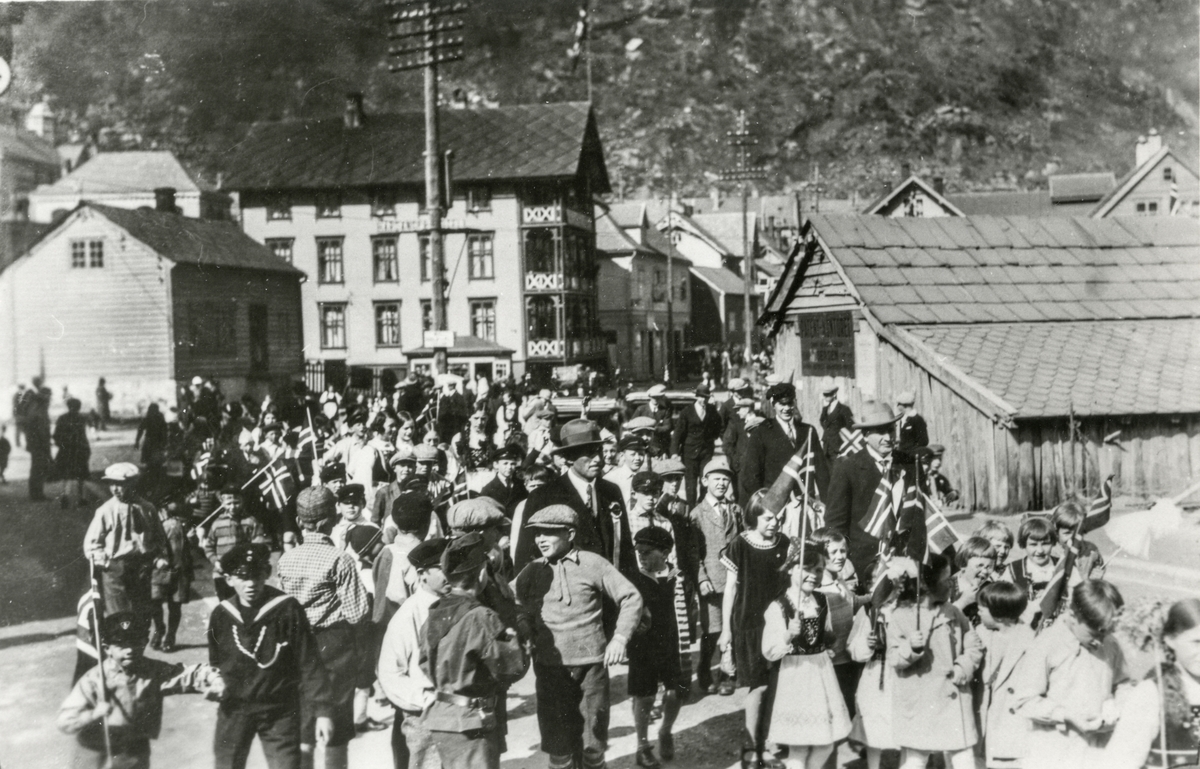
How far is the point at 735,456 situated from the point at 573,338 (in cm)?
1079

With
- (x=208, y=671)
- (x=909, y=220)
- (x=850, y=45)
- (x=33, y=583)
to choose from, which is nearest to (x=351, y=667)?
(x=208, y=671)

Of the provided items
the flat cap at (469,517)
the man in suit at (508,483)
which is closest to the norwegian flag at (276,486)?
the man in suit at (508,483)

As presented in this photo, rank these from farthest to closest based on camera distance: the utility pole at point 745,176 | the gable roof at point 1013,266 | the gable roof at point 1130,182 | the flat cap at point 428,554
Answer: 1. the gable roof at point 1130,182
2. the utility pole at point 745,176
3. the gable roof at point 1013,266
4. the flat cap at point 428,554

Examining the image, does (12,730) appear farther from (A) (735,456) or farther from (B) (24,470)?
(B) (24,470)

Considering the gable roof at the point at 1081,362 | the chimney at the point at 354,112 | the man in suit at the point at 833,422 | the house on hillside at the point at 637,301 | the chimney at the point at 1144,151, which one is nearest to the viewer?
the man in suit at the point at 833,422

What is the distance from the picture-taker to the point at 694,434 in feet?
40.3

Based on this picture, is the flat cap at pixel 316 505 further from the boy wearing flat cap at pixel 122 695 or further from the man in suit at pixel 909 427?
the man in suit at pixel 909 427

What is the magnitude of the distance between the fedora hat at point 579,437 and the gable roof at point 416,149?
12998 millimetres

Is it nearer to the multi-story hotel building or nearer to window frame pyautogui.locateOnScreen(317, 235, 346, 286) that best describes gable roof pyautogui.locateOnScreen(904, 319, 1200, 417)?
the multi-story hotel building

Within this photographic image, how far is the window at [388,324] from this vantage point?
19861 mm

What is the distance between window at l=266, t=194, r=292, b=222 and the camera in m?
19.6

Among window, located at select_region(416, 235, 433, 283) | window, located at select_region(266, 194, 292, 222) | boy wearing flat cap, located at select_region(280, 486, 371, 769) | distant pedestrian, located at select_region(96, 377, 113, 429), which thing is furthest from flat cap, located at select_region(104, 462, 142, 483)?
window, located at select_region(416, 235, 433, 283)

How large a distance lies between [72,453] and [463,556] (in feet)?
30.6

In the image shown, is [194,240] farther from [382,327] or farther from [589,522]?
[589,522]
